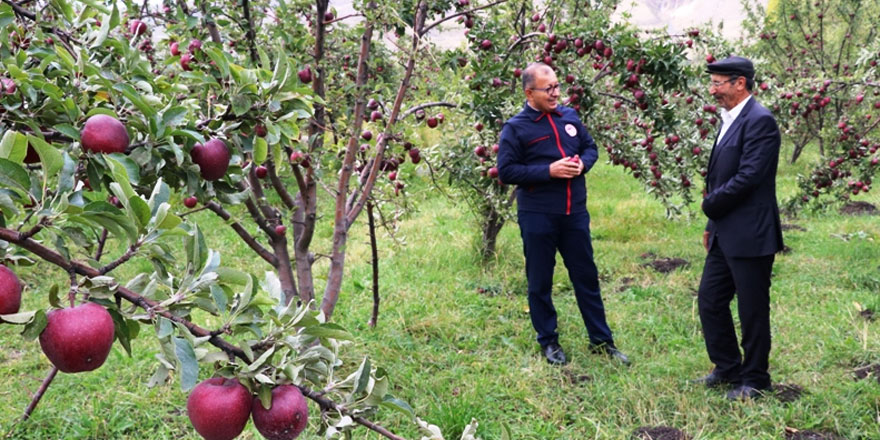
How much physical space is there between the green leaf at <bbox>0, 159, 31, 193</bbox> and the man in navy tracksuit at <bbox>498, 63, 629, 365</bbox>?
288 cm

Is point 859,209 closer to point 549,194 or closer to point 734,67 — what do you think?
point 734,67

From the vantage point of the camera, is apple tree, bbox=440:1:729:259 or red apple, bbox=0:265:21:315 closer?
red apple, bbox=0:265:21:315

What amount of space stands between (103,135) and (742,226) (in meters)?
2.81

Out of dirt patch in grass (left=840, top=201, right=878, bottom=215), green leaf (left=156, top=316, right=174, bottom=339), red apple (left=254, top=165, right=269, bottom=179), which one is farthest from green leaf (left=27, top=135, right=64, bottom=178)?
dirt patch in grass (left=840, top=201, right=878, bottom=215)

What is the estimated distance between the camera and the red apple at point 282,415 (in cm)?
97

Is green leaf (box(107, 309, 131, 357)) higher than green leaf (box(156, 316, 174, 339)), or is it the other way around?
green leaf (box(156, 316, 174, 339))

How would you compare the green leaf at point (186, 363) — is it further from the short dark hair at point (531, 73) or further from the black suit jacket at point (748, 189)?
the short dark hair at point (531, 73)

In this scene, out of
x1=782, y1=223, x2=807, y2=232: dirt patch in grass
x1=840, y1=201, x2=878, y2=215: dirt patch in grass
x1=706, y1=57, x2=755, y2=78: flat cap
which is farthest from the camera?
x1=840, y1=201, x2=878, y2=215: dirt patch in grass

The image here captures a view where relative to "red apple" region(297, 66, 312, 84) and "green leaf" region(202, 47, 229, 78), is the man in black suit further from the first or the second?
"green leaf" region(202, 47, 229, 78)

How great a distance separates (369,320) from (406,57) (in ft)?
6.72

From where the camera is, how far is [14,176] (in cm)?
84

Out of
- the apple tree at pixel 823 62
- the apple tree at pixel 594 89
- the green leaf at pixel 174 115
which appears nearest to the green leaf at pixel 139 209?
the green leaf at pixel 174 115

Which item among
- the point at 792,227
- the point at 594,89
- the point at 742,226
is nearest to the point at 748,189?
the point at 742,226

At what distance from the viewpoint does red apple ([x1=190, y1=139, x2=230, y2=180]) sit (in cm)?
127
